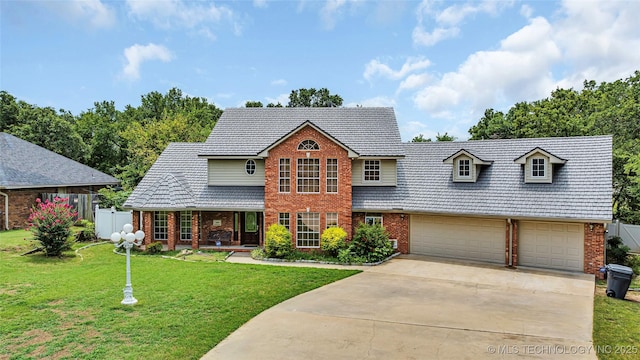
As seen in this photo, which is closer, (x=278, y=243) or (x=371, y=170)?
(x=278, y=243)

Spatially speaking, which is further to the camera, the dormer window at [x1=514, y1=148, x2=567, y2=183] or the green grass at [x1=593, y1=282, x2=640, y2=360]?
the dormer window at [x1=514, y1=148, x2=567, y2=183]

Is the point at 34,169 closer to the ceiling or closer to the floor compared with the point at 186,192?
closer to the ceiling

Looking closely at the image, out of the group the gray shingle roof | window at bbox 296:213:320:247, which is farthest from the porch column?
window at bbox 296:213:320:247

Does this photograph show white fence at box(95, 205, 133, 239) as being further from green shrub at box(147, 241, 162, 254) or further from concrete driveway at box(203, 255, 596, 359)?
concrete driveway at box(203, 255, 596, 359)

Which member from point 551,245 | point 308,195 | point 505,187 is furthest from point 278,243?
point 551,245

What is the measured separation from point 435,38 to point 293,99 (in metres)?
38.6

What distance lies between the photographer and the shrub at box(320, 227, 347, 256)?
709 inches

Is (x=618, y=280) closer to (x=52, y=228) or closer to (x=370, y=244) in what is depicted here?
(x=370, y=244)

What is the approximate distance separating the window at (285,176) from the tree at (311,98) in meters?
36.3

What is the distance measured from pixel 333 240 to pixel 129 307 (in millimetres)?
9314

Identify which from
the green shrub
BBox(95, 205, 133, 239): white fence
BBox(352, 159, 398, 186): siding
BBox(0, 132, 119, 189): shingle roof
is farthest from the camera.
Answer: BBox(0, 132, 119, 189): shingle roof

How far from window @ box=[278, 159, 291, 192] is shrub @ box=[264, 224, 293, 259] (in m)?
2.07

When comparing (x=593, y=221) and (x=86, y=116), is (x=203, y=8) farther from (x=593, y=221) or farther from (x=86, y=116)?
(x=86, y=116)

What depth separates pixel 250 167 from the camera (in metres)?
21.0
